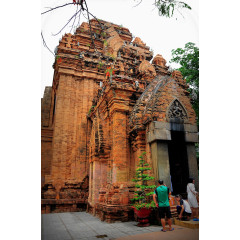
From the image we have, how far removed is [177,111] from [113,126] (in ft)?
9.15

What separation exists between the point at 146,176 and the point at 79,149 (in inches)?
229

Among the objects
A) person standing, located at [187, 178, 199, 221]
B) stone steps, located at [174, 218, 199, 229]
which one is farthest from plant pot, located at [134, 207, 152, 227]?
person standing, located at [187, 178, 199, 221]

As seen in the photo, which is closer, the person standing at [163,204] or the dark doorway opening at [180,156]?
the person standing at [163,204]

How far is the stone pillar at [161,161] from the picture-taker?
3.75 m

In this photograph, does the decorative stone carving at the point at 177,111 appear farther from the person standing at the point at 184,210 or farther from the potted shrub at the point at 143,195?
the person standing at the point at 184,210

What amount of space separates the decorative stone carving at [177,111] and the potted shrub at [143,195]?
1279mm

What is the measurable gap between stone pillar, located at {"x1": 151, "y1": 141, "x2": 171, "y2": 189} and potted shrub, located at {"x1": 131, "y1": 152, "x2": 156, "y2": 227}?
271mm

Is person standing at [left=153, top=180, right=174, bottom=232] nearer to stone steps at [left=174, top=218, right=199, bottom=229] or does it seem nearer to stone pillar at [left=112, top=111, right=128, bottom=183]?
stone steps at [left=174, top=218, right=199, bottom=229]

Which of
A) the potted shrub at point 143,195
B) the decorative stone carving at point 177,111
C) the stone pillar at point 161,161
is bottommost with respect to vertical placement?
the potted shrub at point 143,195

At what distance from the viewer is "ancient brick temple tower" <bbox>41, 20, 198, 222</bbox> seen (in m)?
3.85

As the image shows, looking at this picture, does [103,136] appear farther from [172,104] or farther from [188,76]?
[188,76]

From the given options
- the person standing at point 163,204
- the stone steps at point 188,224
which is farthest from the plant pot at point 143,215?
the stone steps at point 188,224

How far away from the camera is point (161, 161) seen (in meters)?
3.91

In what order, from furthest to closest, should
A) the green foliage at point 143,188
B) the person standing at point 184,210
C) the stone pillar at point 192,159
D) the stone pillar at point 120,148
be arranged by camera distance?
the stone pillar at point 120,148
the green foliage at point 143,188
the stone pillar at point 192,159
the person standing at point 184,210
